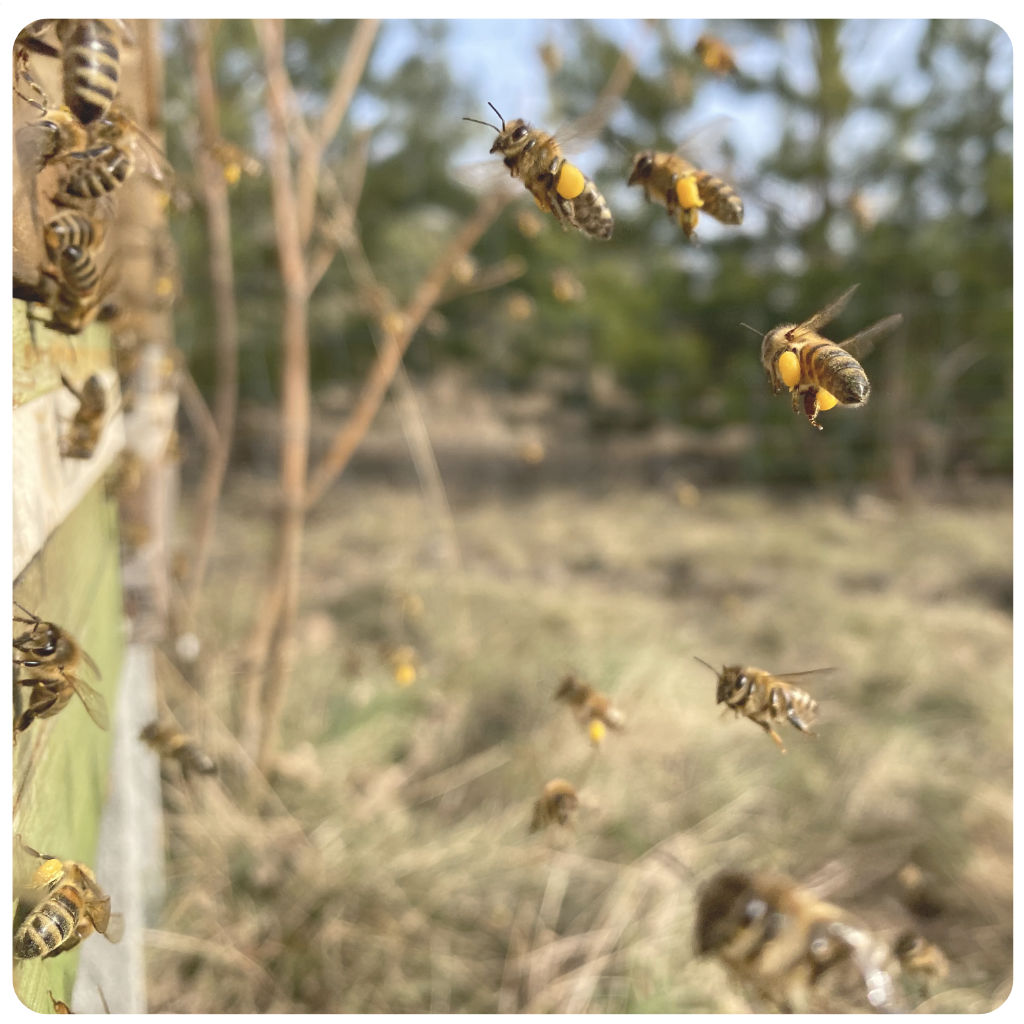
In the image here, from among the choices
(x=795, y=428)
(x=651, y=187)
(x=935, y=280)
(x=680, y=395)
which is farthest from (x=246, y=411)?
(x=651, y=187)

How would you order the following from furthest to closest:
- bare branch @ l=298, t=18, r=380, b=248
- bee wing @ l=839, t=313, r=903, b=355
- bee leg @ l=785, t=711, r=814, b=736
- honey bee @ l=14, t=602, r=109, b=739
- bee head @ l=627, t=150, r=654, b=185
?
1. bare branch @ l=298, t=18, r=380, b=248
2. bee head @ l=627, t=150, r=654, b=185
3. bee leg @ l=785, t=711, r=814, b=736
4. bee wing @ l=839, t=313, r=903, b=355
5. honey bee @ l=14, t=602, r=109, b=739

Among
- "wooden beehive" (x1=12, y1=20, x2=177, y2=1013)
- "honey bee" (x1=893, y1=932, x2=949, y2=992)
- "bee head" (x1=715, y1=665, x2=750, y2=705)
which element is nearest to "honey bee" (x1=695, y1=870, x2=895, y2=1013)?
"honey bee" (x1=893, y1=932, x2=949, y2=992)

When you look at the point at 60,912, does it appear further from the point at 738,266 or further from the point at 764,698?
the point at 738,266

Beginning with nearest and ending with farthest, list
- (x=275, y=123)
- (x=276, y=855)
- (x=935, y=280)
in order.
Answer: (x=275, y=123)
(x=276, y=855)
(x=935, y=280)

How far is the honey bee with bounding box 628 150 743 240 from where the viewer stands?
1.36m

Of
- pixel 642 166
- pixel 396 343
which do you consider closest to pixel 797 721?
pixel 642 166

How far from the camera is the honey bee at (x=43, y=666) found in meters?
0.94

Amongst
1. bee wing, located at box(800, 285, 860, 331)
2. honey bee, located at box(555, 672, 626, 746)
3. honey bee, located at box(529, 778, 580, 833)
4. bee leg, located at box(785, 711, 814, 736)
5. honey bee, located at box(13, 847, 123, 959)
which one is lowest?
honey bee, located at box(529, 778, 580, 833)

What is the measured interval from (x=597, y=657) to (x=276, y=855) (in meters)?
2.15

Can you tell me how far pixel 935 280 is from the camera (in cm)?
970

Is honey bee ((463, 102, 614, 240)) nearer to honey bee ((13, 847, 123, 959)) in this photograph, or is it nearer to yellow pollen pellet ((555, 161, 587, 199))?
yellow pollen pellet ((555, 161, 587, 199))

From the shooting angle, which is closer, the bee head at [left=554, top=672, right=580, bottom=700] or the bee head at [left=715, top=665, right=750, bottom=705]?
the bee head at [left=715, top=665, right=750, bottom=705]


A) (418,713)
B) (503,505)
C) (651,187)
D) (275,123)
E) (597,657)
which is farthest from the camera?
(503,505)

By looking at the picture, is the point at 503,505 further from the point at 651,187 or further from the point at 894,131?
the point at 651,187
